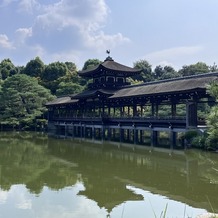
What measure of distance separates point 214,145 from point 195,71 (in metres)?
44.1

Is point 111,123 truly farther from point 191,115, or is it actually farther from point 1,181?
point 1,181

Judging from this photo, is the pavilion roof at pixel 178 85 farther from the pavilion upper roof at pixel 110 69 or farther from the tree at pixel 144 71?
the tree at pixel 144 71

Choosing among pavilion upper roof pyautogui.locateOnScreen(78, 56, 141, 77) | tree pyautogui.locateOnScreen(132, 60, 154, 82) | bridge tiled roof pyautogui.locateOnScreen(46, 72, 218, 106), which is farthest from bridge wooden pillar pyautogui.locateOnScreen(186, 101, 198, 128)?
tree pyautogui.locateOnScreen(132, 60, 154, 82)

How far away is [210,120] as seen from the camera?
902cm

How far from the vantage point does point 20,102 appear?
48438mm

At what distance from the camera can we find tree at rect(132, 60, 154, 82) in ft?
246

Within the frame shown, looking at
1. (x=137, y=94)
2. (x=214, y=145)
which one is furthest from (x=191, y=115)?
(x=137, y=94)

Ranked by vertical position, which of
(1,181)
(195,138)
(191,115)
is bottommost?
(1,181)

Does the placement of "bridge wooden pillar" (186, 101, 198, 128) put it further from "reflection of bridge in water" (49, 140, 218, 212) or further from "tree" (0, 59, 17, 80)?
"tree" (0, 59, 17, 80)

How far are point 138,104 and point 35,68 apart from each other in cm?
4438

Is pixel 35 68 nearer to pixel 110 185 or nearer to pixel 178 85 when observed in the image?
pixel 178 85

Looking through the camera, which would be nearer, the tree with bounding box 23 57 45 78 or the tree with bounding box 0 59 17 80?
the tree with bounding box 23 57 45 78

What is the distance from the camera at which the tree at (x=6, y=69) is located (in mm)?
75562

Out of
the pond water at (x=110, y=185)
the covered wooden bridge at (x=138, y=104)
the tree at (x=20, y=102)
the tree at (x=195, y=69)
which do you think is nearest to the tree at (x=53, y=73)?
the tree at (x=20, y=102)
